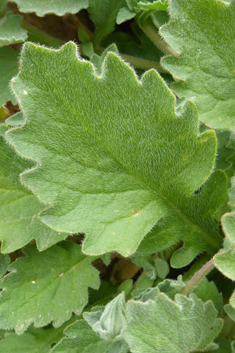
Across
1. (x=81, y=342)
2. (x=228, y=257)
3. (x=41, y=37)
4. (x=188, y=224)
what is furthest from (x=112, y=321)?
(x=41, y=37)

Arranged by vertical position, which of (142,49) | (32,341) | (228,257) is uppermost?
(142,49)

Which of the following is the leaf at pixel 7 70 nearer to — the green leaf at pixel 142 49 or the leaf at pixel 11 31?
the leaf at pixel 11 31

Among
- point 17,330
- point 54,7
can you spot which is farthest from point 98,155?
point 54,7

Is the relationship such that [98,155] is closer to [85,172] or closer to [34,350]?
[85,172]

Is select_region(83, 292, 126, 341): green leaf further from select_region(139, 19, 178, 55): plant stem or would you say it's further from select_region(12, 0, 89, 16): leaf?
select_region(12, 0, 89, 16): leaf

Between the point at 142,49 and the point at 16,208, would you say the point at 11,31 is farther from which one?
the point at 16,208

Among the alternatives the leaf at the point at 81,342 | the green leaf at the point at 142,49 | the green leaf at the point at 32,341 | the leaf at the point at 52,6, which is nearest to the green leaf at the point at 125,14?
the leaf at the point at 52,6
